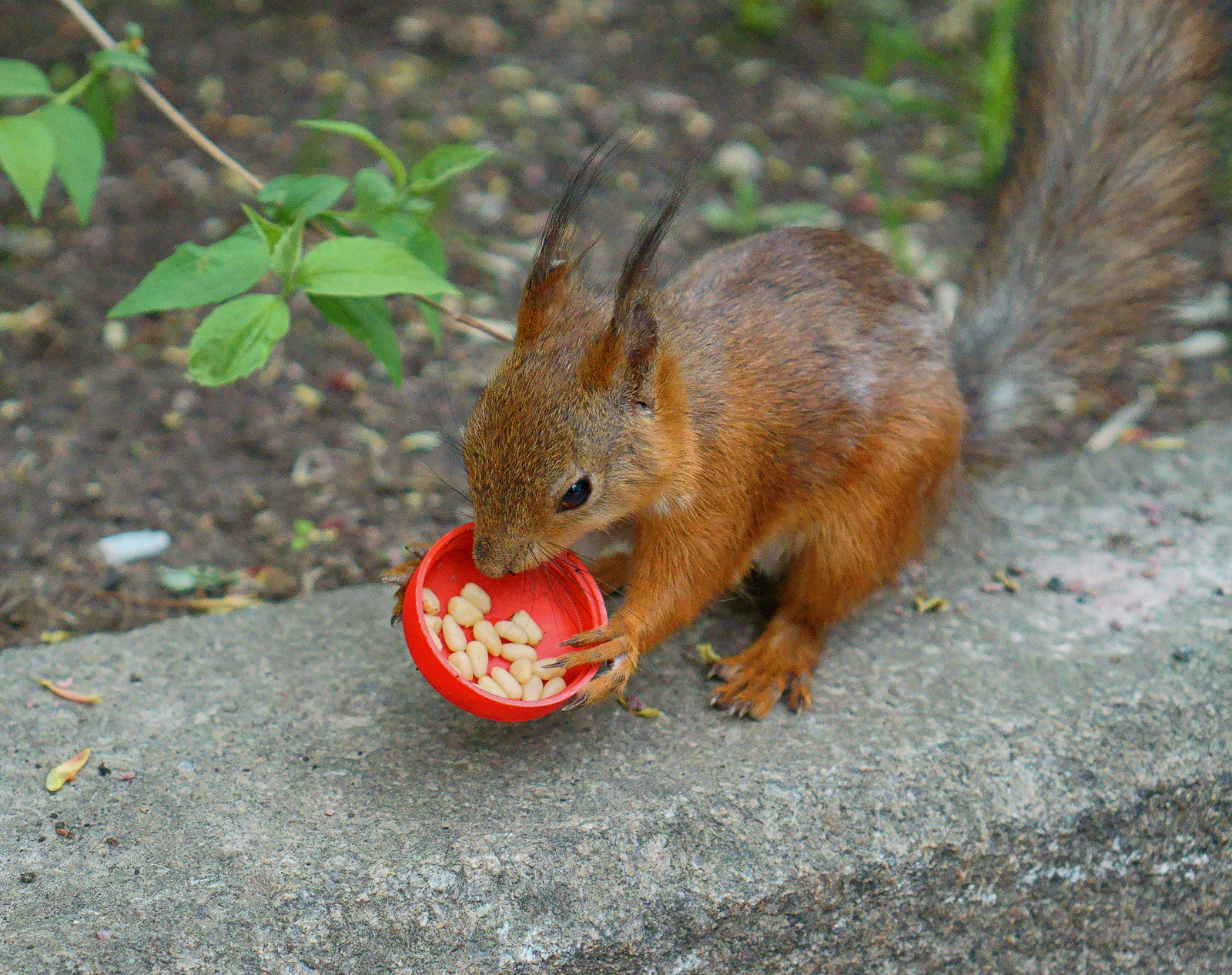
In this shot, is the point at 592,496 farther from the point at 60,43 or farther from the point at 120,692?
the point at 60,43

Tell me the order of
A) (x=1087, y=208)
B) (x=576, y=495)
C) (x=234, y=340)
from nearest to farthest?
1. (x=234, y=340)
2. (x=576, y=495)
3. (x=1087, y=208)

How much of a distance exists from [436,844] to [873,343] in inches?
41.1

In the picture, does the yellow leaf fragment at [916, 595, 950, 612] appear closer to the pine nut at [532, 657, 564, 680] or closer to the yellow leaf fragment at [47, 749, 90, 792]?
the pine nut at [532, 657, 564, 680]

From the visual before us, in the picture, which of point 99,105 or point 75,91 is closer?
point 75,91

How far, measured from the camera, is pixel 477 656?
1.73 meters

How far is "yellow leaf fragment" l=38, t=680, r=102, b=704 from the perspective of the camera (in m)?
1.83

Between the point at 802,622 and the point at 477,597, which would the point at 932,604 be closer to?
the point at 802,622

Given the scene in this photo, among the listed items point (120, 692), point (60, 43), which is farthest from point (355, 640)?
point (60, 43)

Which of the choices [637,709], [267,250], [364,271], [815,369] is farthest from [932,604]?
[267,250]

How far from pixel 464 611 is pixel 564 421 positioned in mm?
327

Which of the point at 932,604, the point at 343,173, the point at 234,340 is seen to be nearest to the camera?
the point at 234,340

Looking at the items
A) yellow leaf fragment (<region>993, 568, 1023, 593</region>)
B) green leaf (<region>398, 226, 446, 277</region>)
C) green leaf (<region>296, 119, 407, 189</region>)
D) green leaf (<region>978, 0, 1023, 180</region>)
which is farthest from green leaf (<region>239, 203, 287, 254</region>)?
green leaf (<region>978, 0, 1023, 180</region>)

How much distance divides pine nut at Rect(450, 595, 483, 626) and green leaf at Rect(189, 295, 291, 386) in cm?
44

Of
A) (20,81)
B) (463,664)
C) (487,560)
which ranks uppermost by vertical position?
(20,81)
